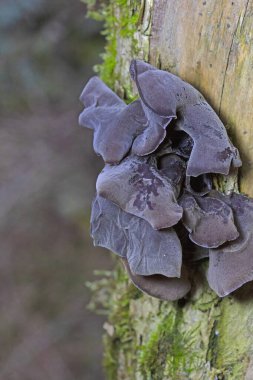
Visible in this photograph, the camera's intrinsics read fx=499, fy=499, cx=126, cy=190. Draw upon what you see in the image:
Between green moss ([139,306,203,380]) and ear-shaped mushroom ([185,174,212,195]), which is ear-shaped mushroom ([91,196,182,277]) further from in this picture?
green moss ([139,306,203,380])

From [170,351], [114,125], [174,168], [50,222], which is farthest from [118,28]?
[50,222]

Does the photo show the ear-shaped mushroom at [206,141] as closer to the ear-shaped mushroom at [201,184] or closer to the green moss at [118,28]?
the ear-shaped mushroom at [201,184]

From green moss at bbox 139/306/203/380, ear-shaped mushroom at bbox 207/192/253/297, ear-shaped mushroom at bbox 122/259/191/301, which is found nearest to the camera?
ear-shaped mushroom at bbox 207/192/253/297

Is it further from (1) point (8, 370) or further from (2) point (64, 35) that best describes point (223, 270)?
(1) point (8, 370)

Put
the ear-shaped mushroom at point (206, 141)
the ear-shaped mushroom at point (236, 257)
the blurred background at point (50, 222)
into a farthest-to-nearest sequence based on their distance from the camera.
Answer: the blurred background at point (50, 222), the ear-shaped mushroom at point (236, 257), the ear-shaped mushroom at point (206, 141)

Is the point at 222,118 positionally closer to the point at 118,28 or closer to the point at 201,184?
the point at 201,184

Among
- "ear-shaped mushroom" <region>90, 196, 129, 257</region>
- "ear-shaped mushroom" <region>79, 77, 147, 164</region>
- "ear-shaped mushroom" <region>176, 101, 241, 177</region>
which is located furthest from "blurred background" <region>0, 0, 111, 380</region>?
"ear-shaped mushroom" <region>176, 101, 241, 177</region>

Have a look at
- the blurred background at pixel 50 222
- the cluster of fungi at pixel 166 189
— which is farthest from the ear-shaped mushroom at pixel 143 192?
the blurred background at pixel 50 222
